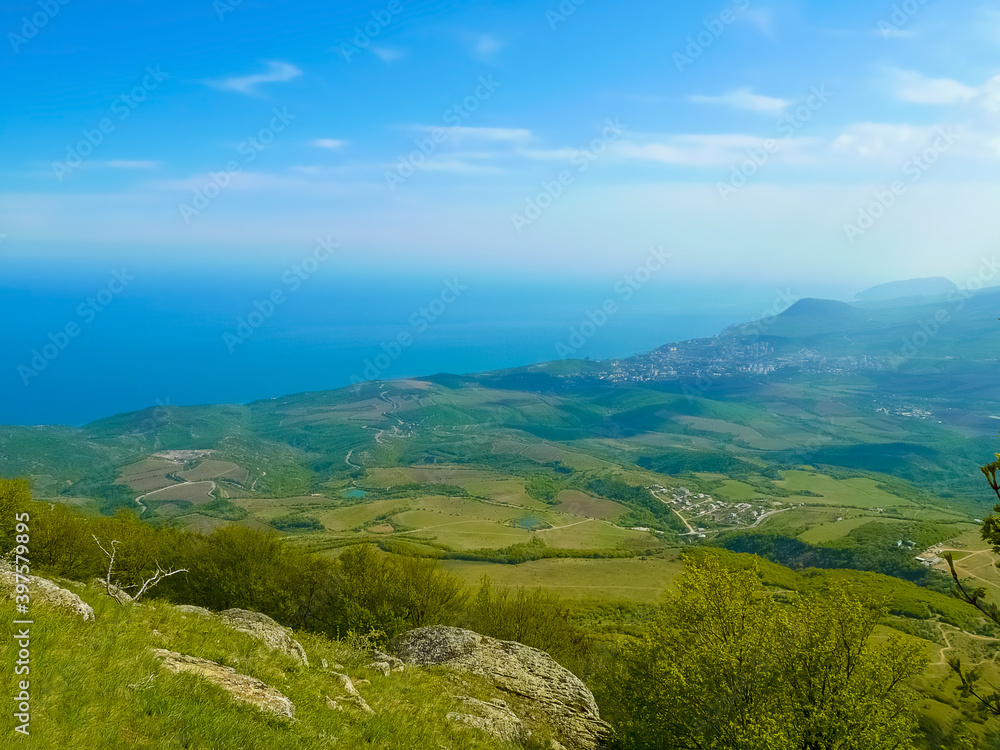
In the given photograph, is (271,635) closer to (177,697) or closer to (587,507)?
(177,697)

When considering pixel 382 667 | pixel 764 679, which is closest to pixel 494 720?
pixel 382 667

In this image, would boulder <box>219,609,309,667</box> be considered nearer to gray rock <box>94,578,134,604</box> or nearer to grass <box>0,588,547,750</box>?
grass <box>0,588,547,750</box>

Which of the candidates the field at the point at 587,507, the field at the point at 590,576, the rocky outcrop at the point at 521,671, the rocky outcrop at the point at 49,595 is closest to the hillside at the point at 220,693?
the rocky outcrop at the point at 49,595

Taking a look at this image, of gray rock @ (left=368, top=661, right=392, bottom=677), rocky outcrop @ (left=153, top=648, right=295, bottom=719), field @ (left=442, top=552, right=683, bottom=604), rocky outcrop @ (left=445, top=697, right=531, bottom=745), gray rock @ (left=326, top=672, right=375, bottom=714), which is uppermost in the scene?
rocky outcrop @ (left=153, top=648, right=295, bottom=719)

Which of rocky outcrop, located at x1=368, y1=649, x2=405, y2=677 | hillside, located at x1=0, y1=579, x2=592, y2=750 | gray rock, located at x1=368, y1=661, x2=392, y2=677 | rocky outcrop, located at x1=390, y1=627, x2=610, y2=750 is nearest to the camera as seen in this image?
hillside, located at x1=0, y1=579, x2=592, y2=750

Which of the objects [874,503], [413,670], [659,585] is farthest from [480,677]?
[874,503]

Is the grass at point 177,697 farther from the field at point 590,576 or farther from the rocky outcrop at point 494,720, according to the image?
Result: the field at point 590,576

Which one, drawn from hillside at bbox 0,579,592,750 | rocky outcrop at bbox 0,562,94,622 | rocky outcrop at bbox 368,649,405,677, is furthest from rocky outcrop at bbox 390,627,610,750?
rocky outcrop at bbox 0,562,94,622
